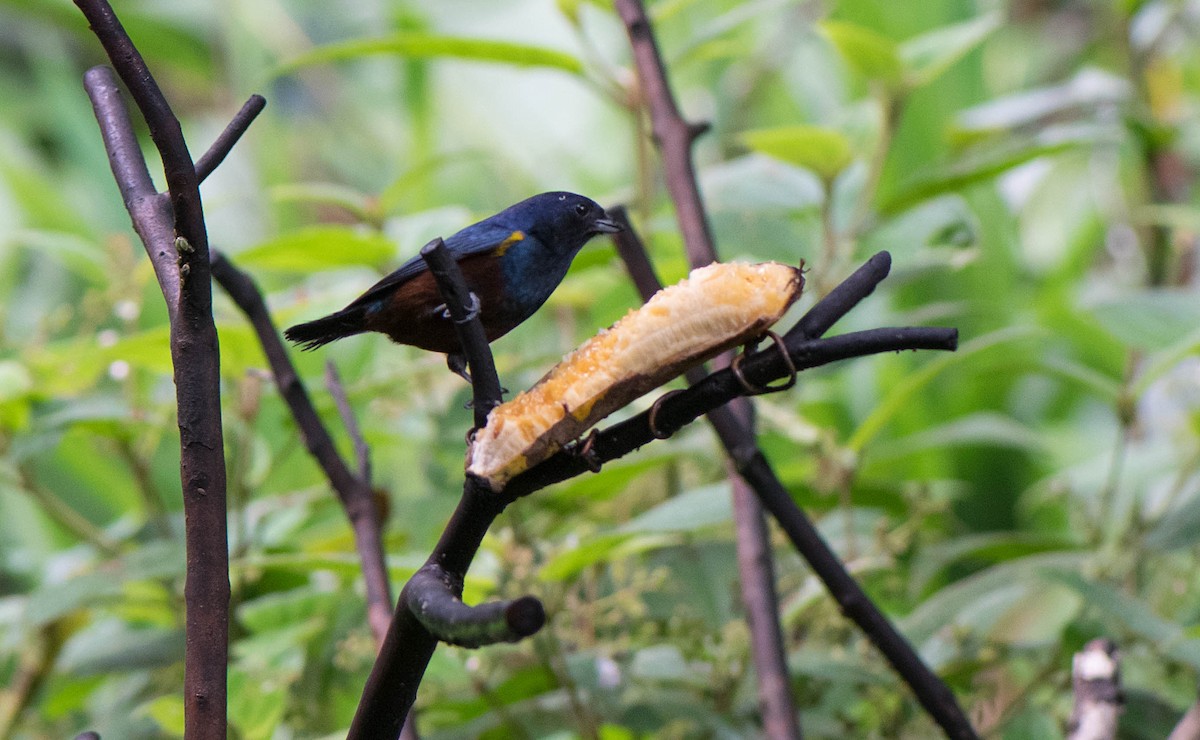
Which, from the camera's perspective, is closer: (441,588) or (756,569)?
(441,588)

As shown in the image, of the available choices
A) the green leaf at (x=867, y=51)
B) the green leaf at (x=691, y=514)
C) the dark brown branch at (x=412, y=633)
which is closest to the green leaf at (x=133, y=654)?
the green leaf at (x=691, y=514)

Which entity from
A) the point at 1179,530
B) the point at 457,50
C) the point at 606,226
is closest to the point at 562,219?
the point at 606,226

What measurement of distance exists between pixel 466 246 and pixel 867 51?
602 millimetres

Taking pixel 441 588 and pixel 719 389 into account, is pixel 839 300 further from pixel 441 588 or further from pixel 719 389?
pixel 441 588

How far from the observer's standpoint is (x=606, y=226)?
63 centimetres

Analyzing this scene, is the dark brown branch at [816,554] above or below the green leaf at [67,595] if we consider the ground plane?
below

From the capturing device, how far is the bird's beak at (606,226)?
63cm

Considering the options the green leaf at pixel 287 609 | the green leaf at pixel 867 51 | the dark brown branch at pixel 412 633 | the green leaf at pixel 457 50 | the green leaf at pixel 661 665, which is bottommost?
the dark brown branch at pixel 412 633

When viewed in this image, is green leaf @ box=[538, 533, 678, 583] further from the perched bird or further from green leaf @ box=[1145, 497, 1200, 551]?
green leaf @ box=[1145, 497, 1200, 551]

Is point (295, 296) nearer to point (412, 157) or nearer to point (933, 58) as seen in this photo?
point (933, 58)

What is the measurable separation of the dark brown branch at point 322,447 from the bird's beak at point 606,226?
220 mm

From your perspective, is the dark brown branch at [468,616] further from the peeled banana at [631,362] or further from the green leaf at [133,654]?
the green leaf at [133,654]

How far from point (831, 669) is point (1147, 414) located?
1.25m

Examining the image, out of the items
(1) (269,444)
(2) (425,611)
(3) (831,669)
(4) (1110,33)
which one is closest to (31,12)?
(1) (269,444)
